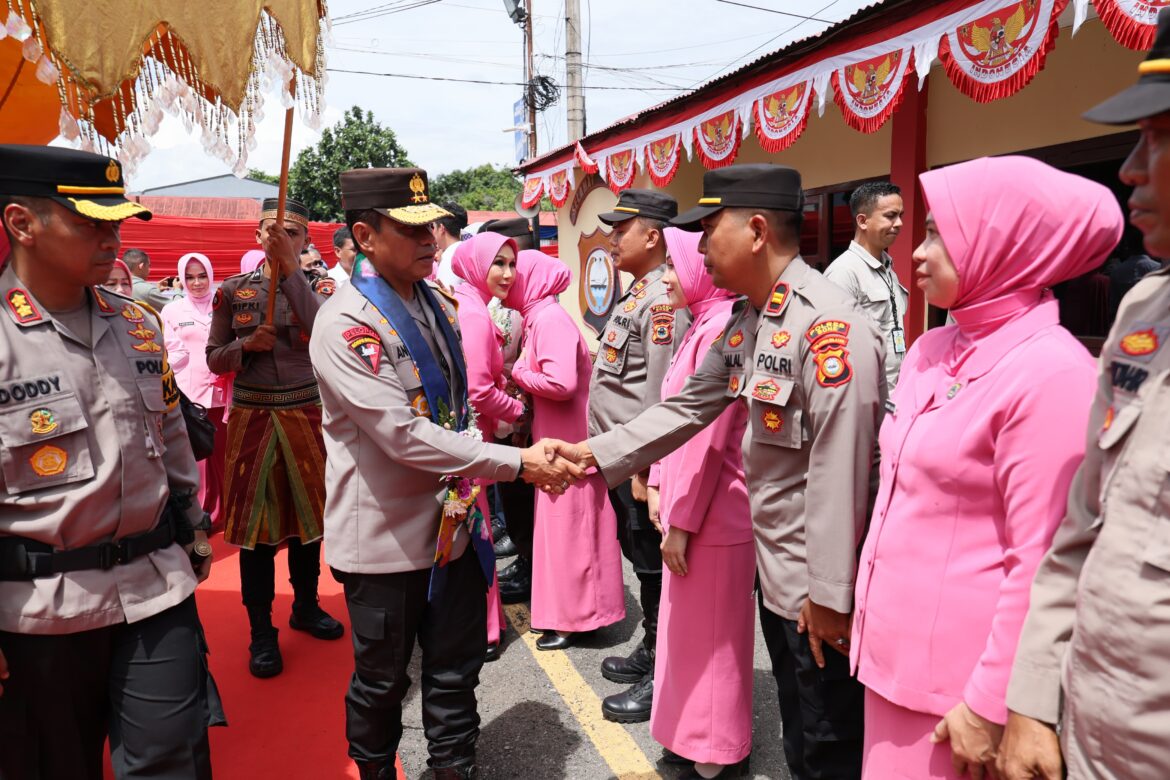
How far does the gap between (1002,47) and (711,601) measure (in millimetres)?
3494


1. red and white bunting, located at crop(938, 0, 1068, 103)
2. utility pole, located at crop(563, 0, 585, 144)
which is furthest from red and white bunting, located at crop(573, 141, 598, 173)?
red and white bunting, located at crop(938, 0, 1068, 103)

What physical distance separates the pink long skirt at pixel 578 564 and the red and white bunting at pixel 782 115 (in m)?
3.54

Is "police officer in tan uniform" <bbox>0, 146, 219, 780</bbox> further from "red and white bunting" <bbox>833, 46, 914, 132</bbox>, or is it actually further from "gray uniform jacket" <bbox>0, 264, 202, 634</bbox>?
"red and white bunting" <bbox>833, 46, 914, 132</bbox>

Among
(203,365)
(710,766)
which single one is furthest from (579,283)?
(710,766)

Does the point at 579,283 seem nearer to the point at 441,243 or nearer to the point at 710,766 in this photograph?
the point at 441,243

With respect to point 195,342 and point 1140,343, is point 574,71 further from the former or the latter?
point 1140,343

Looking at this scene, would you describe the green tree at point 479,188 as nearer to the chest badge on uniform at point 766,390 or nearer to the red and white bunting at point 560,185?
the red and white bunting at point 560,185

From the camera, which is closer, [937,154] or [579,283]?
[937,154]

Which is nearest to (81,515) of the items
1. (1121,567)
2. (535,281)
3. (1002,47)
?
(1121,567)

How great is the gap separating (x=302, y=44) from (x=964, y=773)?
8.85 ft

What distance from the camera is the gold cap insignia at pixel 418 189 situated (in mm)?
2566

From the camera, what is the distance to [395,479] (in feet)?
8.25

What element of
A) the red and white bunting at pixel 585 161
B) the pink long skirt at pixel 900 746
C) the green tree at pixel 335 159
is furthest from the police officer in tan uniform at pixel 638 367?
the green tree at pixel 335 159

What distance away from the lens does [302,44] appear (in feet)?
8.25
